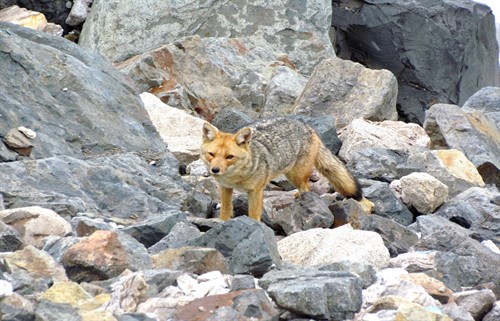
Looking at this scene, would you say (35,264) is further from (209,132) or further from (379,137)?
(379,137)

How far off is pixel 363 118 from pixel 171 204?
17.9ft

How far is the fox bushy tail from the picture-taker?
10883 mm

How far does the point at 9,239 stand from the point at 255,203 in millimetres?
3038

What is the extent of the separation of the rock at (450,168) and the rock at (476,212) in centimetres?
71

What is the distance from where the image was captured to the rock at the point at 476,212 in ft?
34.2

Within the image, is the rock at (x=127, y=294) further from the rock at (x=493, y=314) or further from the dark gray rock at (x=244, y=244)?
the rock at (x=493, y=314)

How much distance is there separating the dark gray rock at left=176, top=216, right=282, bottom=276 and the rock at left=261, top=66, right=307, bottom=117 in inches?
A: 306

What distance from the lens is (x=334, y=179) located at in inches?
437

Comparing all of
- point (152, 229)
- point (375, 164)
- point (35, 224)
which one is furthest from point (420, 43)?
point (35, 224)

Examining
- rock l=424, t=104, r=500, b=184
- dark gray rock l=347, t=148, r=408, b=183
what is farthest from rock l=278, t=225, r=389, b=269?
rock l=424, t=104, r=500, b=184

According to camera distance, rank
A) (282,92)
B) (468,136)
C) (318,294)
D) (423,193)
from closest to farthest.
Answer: (318,294)
(423,193)
(468,136)
(282,92)

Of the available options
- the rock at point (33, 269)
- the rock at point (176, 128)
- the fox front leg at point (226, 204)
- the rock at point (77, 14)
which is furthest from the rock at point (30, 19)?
the rock at point (33, 269)

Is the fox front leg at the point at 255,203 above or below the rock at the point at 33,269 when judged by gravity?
below

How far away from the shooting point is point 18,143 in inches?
408
